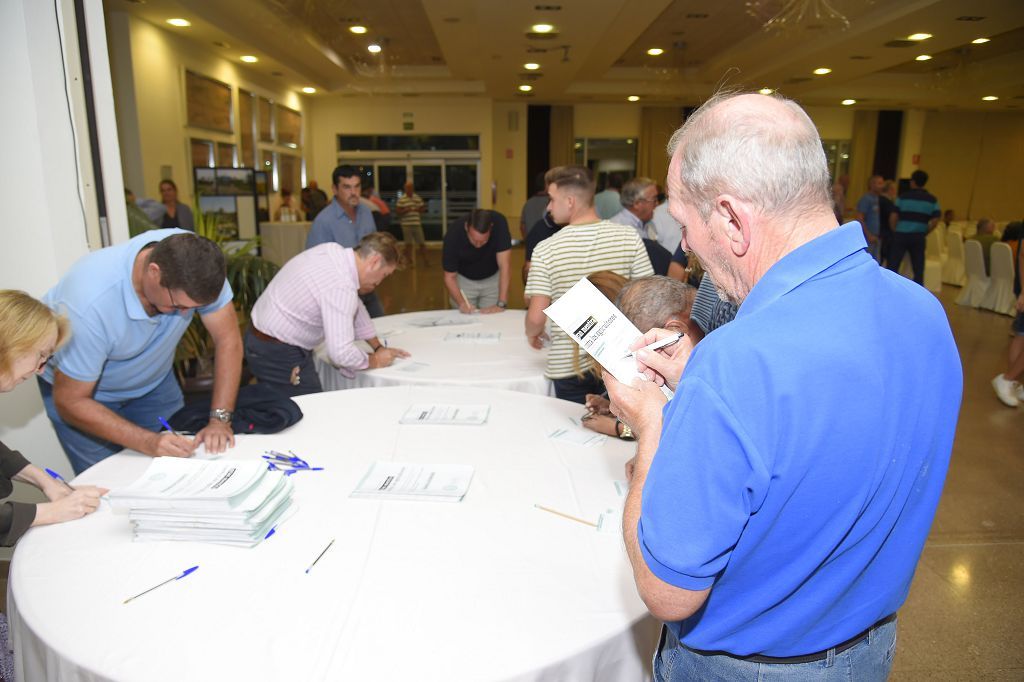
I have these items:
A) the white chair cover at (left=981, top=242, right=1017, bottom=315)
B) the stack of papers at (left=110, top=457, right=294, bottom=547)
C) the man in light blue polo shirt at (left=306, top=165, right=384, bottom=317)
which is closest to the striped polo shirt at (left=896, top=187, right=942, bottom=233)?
the white chair cover at (left=981, top=242, right=1017, bottom=315)

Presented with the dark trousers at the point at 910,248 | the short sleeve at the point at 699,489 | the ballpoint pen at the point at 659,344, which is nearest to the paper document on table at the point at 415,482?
the ballpoint pen at the point at 659,344

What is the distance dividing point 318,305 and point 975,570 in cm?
316

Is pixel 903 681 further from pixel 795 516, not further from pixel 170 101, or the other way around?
pixel 170 101

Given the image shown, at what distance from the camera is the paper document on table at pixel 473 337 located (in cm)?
363

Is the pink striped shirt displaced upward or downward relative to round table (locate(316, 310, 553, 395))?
upward

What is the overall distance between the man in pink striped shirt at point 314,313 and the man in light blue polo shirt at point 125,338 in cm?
63

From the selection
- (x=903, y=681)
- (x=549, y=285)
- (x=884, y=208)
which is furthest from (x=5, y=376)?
(x=884, y=208)

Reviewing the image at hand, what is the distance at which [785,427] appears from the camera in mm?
769

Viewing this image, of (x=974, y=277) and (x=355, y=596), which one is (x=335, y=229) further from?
(x=974, y=277)

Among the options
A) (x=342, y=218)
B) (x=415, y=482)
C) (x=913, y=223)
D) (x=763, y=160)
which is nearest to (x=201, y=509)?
(x=415, y=482)

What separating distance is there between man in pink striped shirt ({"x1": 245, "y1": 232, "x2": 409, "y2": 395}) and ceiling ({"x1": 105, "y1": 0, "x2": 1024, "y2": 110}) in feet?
16.5

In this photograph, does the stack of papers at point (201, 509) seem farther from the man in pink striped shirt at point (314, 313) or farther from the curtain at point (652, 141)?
the curtain at point (652, 141)

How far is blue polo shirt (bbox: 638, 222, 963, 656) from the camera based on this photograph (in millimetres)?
770

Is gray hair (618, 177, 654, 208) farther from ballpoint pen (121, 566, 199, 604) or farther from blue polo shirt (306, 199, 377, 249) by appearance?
ballpoint pen (121, 566, 199, 604)
